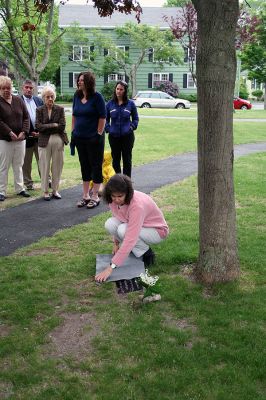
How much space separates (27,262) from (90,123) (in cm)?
278

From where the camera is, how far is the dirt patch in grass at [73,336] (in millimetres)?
3566

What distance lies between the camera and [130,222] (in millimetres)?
4688

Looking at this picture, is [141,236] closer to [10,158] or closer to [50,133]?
[50,133]

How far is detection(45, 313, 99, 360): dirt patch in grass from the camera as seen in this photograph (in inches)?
140

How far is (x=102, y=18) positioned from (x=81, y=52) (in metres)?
4.26

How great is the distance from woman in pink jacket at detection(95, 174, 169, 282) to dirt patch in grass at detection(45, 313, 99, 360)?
2.28 feet

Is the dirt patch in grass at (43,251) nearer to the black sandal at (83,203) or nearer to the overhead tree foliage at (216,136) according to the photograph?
the overhead tree foliage at (216,136)

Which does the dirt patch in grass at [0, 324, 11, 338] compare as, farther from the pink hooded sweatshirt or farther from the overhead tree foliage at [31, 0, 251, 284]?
the overhead tree foliage at [31, 0, 251, 284]

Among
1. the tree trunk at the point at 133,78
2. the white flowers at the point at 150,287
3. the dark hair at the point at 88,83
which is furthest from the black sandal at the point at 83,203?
the tree trunk at the point at 133,78

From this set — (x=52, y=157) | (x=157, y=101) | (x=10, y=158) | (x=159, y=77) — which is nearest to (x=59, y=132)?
(x=52, y=157)

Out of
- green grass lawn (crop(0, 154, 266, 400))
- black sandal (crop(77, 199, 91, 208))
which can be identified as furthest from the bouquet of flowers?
black sandal (crop(77, 199, 91, 208))

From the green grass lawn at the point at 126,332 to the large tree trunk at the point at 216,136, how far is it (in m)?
0.28

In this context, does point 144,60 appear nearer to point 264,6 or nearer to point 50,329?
point 264,6

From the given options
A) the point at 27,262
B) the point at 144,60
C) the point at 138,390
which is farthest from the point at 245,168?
the point at 144,60
